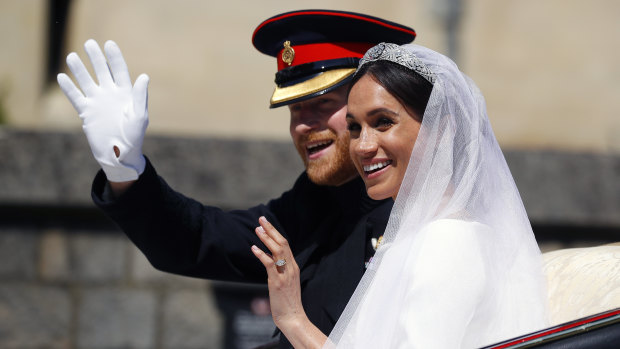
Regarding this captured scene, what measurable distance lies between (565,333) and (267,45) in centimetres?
147

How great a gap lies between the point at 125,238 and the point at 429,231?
285 cm

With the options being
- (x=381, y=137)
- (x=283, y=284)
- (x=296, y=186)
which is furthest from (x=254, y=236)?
(x=381, y=137)

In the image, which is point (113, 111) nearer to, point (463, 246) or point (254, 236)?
point (254, 236)

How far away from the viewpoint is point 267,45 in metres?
2.60

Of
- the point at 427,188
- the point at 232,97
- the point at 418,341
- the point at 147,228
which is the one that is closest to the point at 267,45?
the point at 147,228

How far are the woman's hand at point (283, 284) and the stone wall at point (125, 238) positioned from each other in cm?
227

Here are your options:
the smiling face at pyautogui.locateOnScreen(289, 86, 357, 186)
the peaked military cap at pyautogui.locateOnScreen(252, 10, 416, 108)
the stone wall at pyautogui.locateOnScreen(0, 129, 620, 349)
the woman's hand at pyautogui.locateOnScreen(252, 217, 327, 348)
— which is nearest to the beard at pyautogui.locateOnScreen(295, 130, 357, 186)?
the smiling face at pyautogui.locateOnScreen(289, 86, 357, 186)

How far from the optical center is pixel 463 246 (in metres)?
1.66

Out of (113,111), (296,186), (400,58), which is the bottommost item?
(296,186)

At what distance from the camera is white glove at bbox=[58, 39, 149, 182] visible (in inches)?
82.2

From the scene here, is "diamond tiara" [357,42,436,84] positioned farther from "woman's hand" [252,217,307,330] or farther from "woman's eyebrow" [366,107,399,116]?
"woman's hand" [252,217,307,330]

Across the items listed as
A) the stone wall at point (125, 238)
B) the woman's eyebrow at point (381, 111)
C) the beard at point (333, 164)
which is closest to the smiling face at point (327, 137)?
the beard at point (333, 164)

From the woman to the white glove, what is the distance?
50cm

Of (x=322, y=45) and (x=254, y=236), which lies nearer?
(x=322, y=45)
